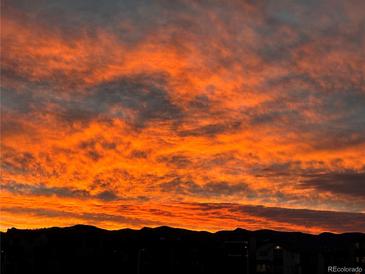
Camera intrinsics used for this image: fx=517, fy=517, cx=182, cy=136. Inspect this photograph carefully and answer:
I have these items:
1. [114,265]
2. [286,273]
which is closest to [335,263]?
[286,273]

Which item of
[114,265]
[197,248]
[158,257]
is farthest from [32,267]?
[197,248]

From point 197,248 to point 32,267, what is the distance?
2308 inches

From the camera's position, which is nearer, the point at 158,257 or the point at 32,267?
the point at 32,267

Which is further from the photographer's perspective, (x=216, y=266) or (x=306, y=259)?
(x=306, y=259)

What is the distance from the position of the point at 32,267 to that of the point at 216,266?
62.3m

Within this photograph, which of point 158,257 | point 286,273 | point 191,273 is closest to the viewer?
point 286,273

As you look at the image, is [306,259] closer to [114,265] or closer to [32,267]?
[114,265]

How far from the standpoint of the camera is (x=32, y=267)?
17400 centimetres

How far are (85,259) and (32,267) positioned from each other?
20830 mm

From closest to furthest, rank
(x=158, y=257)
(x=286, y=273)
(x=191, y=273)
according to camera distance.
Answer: (x=286, y=273) → (x=191, y=273) → (x=158, y=257)

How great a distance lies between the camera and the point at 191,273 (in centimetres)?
17388

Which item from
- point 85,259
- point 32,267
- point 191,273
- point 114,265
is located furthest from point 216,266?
point 32,267

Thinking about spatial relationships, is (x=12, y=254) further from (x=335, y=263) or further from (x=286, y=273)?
(x=335, y=263)

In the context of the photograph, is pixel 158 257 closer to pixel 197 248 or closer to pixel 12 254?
pixel 197 248
